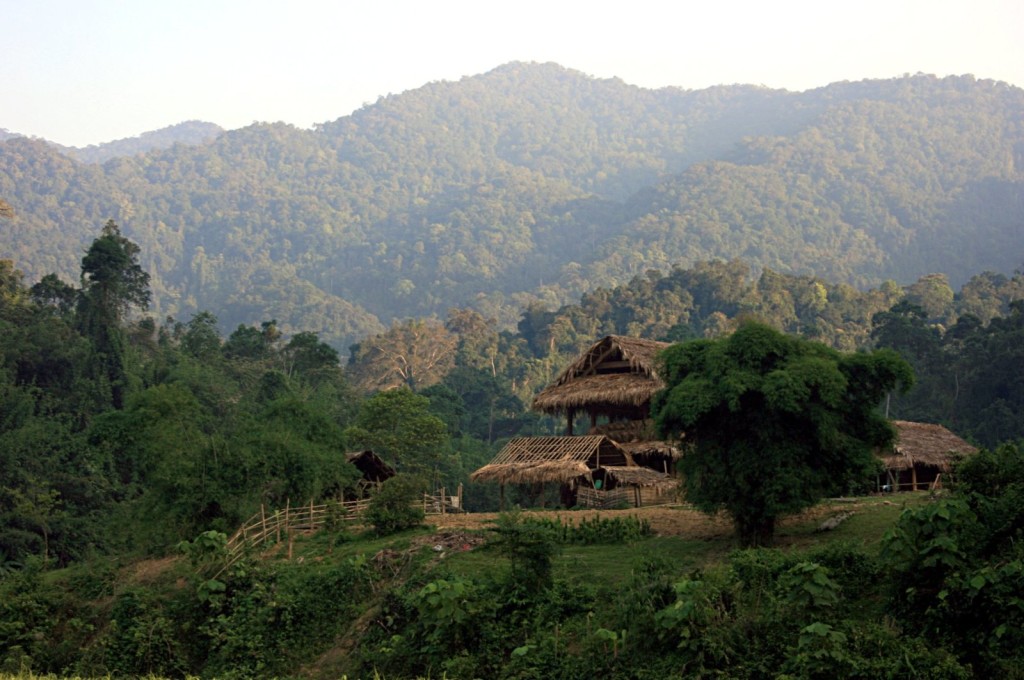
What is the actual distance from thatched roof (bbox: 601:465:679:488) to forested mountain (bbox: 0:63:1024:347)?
73860 mm

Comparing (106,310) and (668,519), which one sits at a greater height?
(106,310)

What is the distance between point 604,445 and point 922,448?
326 inches

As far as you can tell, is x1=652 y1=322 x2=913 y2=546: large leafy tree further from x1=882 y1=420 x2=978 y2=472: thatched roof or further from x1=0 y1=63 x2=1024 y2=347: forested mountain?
x1=0 y1=63 x2=1024 y2=347: forested mountain

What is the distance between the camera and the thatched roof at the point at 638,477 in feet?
92.9

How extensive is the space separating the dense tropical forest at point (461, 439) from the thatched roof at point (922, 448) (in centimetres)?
375

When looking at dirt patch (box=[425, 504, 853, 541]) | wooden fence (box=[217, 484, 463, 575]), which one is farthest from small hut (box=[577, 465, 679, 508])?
wooden fence (box=[217, 484, 463, 575])

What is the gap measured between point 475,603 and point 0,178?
14206 cm

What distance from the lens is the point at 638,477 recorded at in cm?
2859

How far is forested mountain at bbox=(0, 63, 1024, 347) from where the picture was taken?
116 m

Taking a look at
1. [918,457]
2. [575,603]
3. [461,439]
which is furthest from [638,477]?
[461,439]

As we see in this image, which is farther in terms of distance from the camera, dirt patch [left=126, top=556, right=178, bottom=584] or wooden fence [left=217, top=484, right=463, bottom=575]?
wooden fence [left=217, top=484, right=463, bottom=575]

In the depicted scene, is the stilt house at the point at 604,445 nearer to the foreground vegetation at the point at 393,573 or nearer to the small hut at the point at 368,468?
the foreground vegetation at the point at 393,573

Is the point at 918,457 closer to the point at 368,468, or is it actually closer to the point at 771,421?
the point at 771,421

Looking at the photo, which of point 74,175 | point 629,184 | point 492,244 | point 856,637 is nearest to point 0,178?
point 74,175
